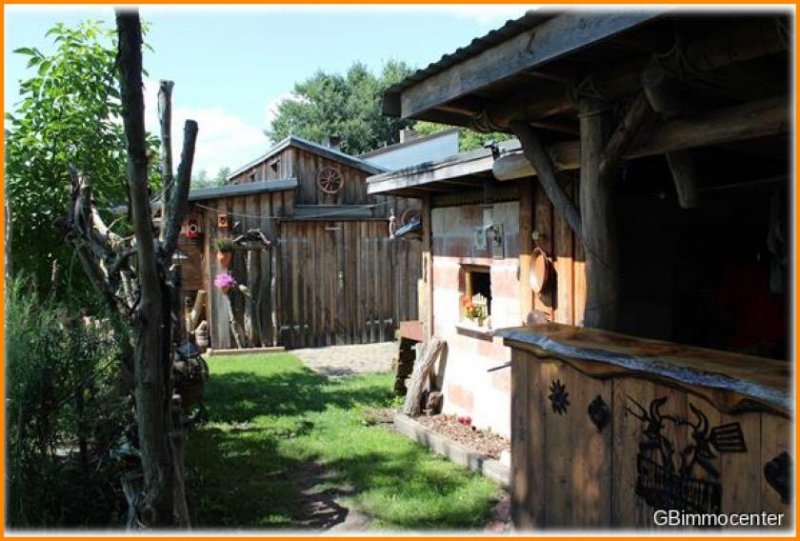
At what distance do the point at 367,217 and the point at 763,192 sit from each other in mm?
9662

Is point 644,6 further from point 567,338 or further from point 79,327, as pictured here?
point 79,327

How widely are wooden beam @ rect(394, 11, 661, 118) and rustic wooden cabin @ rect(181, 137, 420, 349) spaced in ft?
→ 29.7

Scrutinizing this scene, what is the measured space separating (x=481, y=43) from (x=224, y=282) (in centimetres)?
992

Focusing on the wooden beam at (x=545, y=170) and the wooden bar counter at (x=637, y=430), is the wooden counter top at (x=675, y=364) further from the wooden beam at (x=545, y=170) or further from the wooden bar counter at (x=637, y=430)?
the wooden beam at (x=545, y=170)

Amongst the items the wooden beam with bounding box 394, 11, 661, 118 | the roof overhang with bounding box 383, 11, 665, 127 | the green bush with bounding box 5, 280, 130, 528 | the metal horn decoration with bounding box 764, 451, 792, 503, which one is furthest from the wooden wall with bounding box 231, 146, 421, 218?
the metal horn decoration with bounding box 764, 451, 792, 503

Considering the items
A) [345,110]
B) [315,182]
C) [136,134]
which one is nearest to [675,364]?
[136,134]

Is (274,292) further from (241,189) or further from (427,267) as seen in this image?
(427,267)

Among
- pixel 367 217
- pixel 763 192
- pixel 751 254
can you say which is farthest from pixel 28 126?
pixel 367 217

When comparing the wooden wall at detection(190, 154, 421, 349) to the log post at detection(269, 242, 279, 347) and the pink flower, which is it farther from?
the pink flower

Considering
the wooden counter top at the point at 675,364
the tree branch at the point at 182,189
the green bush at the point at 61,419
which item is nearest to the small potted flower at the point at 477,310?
the wooden counter top at the point at 675,364

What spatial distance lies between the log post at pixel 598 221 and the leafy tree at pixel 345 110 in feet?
116

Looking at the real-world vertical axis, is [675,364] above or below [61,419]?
above

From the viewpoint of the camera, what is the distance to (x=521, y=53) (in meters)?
3.24

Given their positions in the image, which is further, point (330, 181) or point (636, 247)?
point (330, 181)
